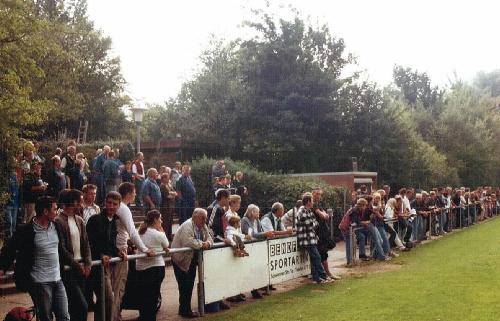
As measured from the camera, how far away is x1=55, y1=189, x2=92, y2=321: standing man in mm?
7449

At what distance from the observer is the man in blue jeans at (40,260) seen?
677 centimetres

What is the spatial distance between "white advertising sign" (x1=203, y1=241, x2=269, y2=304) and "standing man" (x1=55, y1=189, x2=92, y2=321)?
3.09 meters

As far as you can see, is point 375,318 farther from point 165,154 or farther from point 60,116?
point 60,116

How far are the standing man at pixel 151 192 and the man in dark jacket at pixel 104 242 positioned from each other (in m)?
7.46

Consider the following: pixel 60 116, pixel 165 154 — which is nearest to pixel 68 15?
pixel 60 116

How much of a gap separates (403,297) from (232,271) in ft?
10.4

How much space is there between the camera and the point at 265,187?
24859 millimetres

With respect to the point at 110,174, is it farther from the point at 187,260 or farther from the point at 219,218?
the point at 187,260

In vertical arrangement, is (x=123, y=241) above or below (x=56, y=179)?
below

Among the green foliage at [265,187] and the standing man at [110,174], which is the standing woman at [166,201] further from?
the green foliage at [265,187]

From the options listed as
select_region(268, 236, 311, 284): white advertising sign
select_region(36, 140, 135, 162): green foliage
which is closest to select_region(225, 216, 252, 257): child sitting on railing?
select_region(268, 236, 311, 284): white advertising sign

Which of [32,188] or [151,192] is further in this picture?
[151,192]

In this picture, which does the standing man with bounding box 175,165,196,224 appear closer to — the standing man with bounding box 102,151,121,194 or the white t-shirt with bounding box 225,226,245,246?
the standing man with bounding box 102,151,121,194

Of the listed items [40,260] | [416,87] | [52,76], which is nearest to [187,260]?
[40,260]
